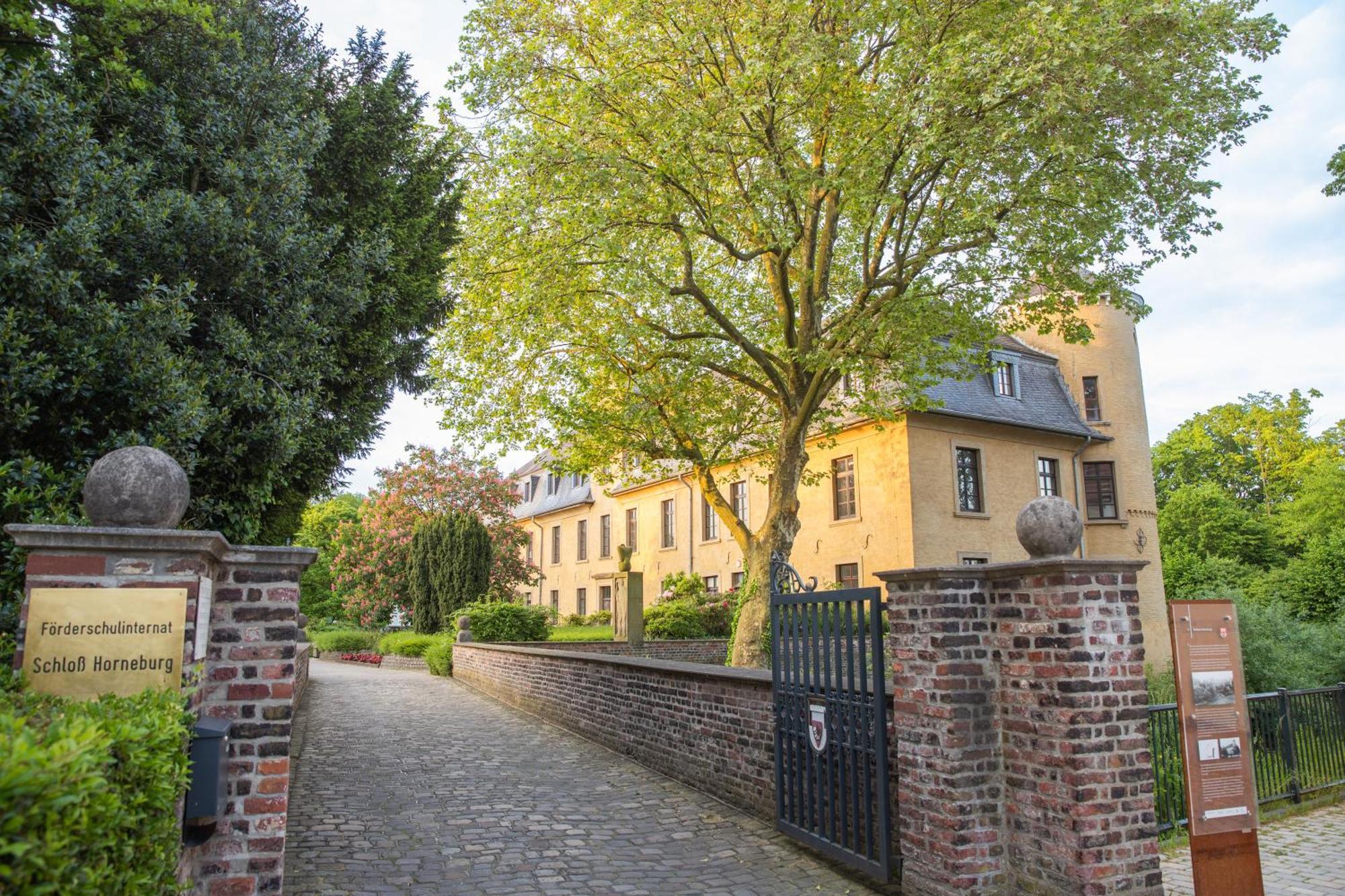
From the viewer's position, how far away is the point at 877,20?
1227 centimetres

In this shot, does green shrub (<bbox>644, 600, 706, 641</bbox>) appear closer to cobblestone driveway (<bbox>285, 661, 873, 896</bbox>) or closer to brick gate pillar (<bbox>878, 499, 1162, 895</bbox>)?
cobblestone driveway (<bbox>285, 661, 873, 896</bbox>)

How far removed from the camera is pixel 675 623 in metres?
24.2

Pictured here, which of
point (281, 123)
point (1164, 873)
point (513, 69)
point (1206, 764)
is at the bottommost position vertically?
point (1164, 873)

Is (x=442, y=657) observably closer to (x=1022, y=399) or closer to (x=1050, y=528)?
(x=1022, y=399)

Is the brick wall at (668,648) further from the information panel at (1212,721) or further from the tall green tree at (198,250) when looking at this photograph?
the information panel at (1212,721)

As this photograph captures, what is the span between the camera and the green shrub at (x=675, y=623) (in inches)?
949

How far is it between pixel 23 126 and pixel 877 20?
1054 cm

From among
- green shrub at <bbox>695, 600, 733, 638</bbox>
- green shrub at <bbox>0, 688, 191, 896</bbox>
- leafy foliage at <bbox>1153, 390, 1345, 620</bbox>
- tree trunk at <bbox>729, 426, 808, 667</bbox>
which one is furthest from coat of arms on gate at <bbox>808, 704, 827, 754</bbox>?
leafy foliage at <bbox>1153, 390, 1345, 620</bbox>

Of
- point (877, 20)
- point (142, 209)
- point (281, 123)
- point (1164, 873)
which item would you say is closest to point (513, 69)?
point (877, 20)

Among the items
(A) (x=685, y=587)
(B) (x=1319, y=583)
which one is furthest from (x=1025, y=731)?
(B) (x=1319, y=583)

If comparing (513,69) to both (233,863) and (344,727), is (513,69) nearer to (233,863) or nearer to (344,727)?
(344,727)

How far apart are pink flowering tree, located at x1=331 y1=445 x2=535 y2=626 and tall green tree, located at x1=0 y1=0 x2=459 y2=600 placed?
2471 centimetres

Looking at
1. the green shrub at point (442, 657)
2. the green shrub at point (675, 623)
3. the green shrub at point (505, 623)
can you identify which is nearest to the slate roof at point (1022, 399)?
the green shrub at point (675, 623)

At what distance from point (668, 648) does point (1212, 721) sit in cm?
1787
